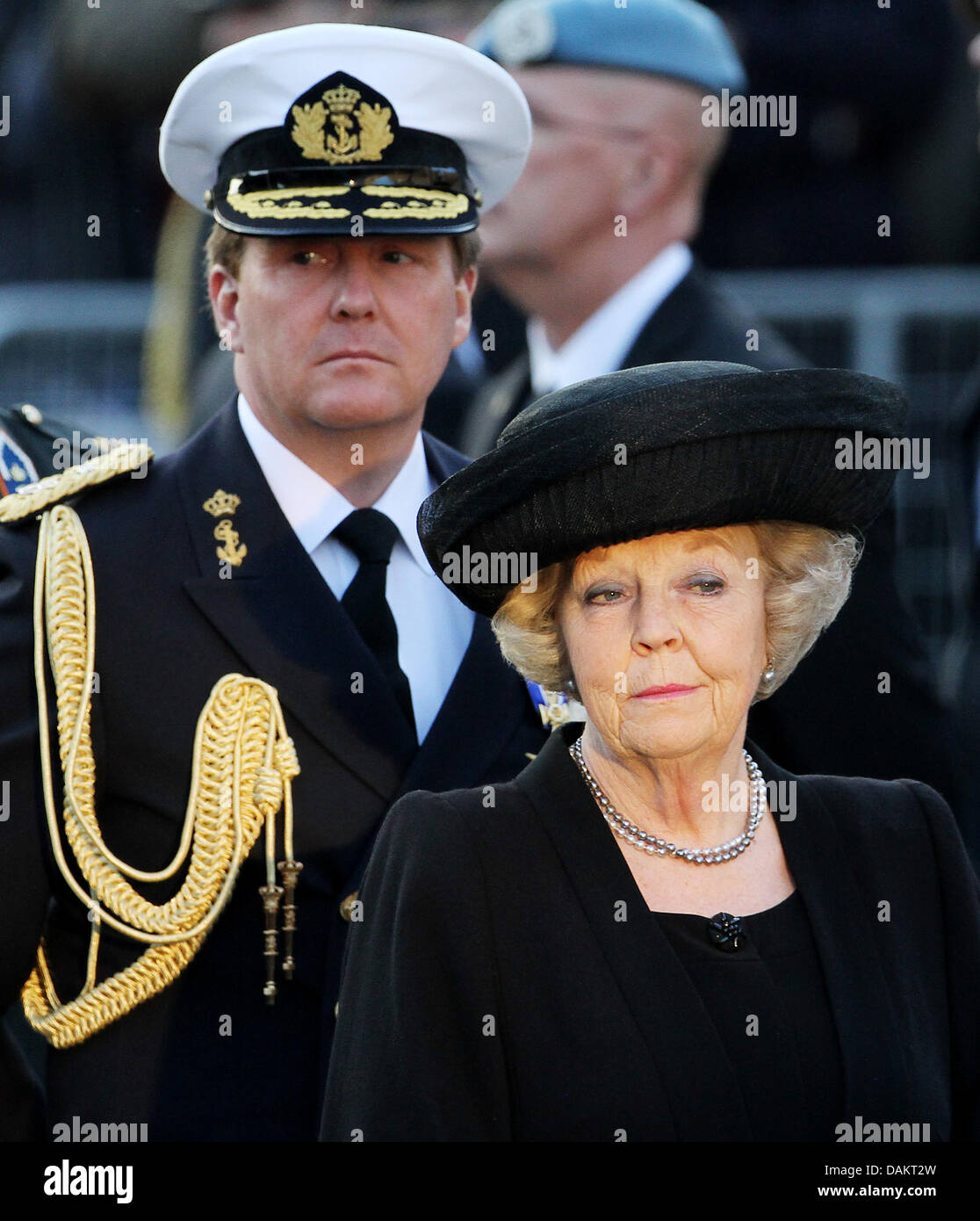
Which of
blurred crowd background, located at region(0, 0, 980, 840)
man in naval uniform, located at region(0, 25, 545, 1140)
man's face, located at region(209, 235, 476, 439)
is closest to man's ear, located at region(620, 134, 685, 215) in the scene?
blurred crowd background, located at region(0, 0, 980, 840)

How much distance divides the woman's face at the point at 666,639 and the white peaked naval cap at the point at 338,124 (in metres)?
0.77

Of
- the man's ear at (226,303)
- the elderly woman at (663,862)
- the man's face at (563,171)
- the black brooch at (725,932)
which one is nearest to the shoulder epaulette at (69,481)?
the man's ear at (226,303)

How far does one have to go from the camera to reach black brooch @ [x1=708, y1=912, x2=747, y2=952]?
8.89 feet

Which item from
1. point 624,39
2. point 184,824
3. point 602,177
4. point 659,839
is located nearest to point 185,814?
point 184,824

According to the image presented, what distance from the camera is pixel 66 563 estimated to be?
310 cm

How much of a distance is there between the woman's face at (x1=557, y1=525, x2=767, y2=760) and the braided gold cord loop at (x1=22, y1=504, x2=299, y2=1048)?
0.57 metres

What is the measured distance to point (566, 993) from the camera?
2607mm

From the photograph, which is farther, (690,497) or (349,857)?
(349,857)

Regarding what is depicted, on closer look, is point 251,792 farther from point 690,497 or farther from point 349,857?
point 690,497

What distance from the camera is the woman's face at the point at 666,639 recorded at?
270cm

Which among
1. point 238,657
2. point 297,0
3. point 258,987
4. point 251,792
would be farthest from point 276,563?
point 297,0

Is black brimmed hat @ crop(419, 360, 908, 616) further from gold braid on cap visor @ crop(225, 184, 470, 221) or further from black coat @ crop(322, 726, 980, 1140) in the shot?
gold braid on cap visor @ crop(225, 184, 470, 221)

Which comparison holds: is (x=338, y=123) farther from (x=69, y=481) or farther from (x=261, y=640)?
(x=261, y=640)

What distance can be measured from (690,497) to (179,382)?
392cm
